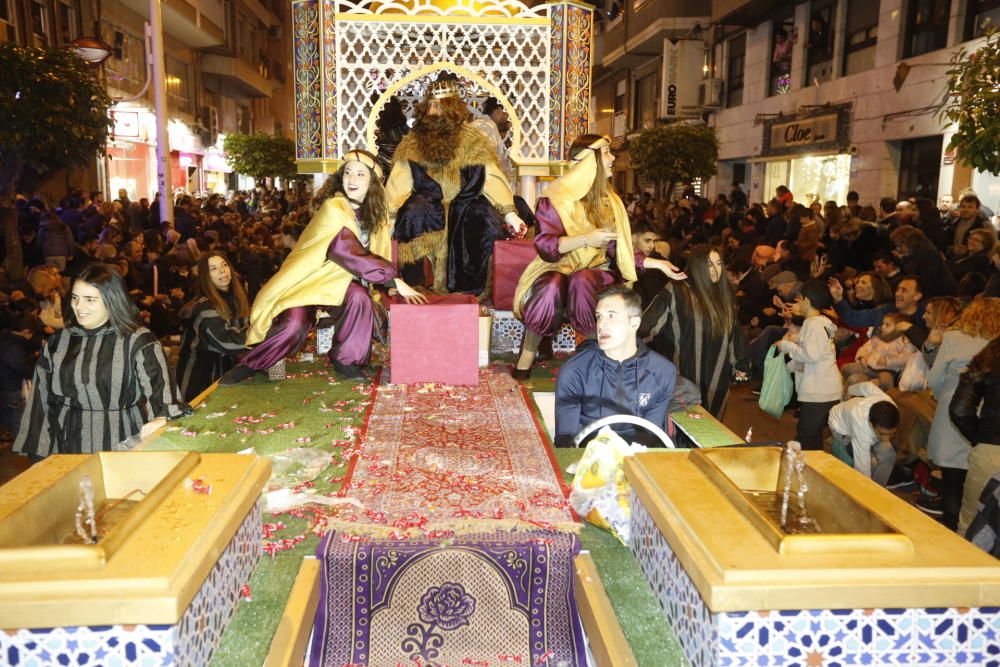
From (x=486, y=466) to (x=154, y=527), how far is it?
1961mm

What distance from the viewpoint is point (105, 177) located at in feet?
61.4

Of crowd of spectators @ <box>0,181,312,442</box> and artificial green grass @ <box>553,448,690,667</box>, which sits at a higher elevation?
crowd of spectators @ <box>0,181,312,442</box>

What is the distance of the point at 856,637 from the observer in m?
2.10

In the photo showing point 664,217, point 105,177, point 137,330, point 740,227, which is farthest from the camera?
point 105,177

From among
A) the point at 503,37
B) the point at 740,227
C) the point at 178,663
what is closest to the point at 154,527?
the point at 178,663

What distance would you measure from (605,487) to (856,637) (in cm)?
127

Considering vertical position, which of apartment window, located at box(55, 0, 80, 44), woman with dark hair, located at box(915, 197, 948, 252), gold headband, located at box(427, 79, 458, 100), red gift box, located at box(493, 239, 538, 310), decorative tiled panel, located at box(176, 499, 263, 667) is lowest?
decorative tiled panel, located at box(176, 499, 263, 667)

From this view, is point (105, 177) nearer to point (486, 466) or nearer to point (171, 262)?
point (171, 262)

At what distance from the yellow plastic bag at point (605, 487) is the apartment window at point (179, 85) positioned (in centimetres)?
2345

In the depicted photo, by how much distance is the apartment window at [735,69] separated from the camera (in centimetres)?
2223

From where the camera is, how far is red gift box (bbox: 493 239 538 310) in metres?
7.04

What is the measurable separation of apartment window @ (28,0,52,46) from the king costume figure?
9.83 metres

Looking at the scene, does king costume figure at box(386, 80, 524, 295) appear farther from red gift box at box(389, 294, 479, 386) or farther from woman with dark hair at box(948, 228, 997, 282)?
woman with dark hair at box(948, 228, 997, 282)

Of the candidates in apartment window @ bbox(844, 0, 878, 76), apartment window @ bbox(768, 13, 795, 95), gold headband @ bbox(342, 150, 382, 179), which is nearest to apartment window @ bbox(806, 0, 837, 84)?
apartment window @ bbox(844, 0, 878, 76)
